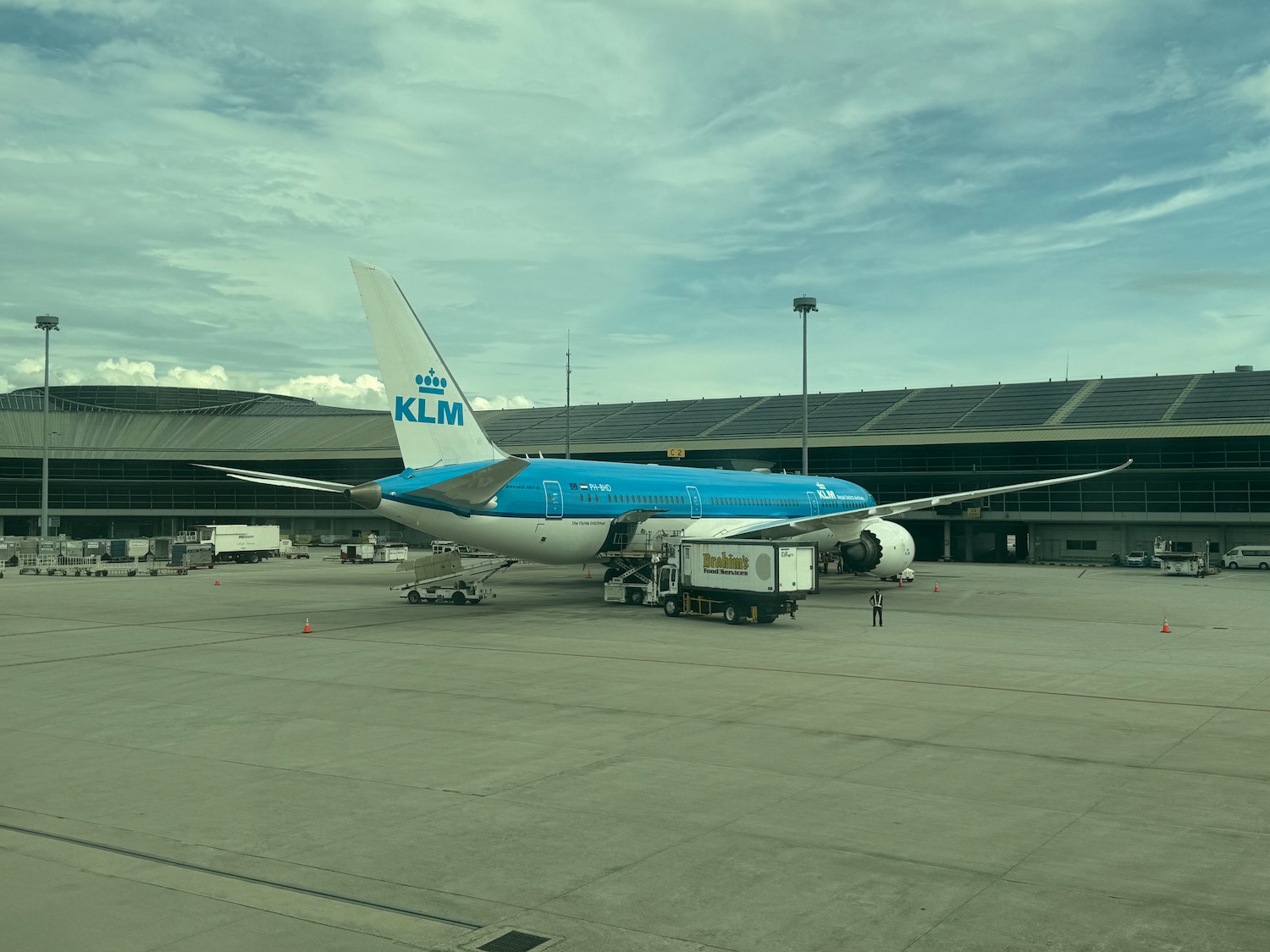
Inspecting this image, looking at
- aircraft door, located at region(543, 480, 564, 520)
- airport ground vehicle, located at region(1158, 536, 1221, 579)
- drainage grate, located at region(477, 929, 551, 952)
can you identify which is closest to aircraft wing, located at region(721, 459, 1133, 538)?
aircraft door, located at region(543, 480, 564, 520)

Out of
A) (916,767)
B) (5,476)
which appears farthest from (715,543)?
(5,476)

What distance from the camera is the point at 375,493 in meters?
35.3

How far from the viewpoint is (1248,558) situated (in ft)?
222

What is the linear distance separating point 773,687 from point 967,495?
94.4 feet

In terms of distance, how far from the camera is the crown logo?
117 feet

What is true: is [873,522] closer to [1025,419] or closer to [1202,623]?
[1202,623]

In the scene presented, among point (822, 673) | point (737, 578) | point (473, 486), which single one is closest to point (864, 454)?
point (737, 578)

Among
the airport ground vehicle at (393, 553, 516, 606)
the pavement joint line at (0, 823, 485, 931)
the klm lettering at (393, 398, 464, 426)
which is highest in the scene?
the klm lettering at (393, 398, 464, 426)

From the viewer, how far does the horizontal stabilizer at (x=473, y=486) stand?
3403 cm

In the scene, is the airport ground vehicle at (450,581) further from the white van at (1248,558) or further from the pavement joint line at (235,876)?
the white van at (1248,558)

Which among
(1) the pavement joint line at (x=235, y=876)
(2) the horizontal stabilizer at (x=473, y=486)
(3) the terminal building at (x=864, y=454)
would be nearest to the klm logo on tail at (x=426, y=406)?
(2) the horizontal stabilizer at (x=473, y=486)

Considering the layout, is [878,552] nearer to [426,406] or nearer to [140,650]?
[426,406]

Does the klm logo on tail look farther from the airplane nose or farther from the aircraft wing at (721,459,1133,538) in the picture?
the aircraft wing at (721,459,1133,538)

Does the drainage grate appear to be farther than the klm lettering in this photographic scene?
No
